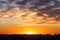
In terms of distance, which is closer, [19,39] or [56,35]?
[19,39]

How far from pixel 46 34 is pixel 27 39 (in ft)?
19.7

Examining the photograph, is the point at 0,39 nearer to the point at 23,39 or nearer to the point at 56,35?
the point at 23,39

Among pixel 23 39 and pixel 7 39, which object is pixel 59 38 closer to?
pixel 23 39

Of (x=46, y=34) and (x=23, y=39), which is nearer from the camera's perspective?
(x=23, y=39)

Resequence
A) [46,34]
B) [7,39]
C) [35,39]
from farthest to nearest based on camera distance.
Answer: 1. [46,34]
2. [7,39]
3. [35,39]

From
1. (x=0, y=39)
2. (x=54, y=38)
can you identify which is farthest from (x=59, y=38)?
(x=0, y=39)

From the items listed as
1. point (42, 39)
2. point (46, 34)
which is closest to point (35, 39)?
point (42, 39)

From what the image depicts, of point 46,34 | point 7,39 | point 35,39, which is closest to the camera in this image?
point 35,39

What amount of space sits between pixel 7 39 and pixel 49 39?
21.1ft

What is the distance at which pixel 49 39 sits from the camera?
3478 cm

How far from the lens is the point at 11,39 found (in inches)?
1390

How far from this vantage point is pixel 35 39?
3378 cm

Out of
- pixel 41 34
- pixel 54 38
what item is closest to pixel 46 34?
pixel 41 34

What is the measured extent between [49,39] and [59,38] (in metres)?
1.48
